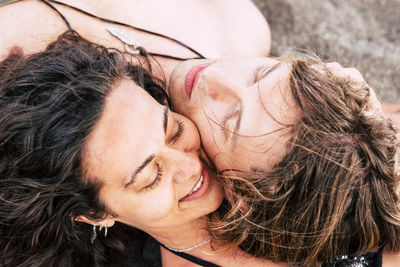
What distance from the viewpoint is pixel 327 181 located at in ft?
5.56

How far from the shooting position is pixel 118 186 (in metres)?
1.65

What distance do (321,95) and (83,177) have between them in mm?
1115

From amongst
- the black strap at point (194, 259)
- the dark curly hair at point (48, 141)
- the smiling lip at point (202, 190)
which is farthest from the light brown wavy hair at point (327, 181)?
the dark curly hair at point (48, 141)

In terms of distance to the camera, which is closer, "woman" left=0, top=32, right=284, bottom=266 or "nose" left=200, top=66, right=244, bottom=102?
"woman" left=0, top=32, right=284, bottom=266

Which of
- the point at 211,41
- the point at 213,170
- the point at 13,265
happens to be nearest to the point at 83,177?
the point at 213,170

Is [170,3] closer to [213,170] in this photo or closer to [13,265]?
[213,170]

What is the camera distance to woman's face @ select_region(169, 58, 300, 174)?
1.67 m

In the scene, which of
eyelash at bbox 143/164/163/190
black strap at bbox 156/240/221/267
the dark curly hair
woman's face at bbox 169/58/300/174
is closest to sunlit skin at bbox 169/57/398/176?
woman's face at bbox 169/58/300/174

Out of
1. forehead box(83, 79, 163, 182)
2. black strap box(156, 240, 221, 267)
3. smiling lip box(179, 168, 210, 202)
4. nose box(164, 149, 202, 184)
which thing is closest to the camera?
forehead box(83, 79, 163, 182)

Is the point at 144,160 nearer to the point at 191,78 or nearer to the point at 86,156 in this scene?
the point at 86,156

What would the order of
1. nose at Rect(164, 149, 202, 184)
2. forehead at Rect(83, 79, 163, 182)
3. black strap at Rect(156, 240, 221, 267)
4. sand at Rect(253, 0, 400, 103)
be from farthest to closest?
sand at Rect(253, 0, 400, 103) < black strap at Rect(156, 240, 221, 267) < nose at Rect(164, 149, 202, 184) < forehead at Rect(83, 79, 163, 182)

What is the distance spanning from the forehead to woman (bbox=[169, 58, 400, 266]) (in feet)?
1.13

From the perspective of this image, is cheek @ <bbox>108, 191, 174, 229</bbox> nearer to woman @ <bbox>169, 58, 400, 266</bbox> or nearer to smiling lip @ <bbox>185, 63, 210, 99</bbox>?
woman @ <bbox>169, 58, 400, 266</bbox>

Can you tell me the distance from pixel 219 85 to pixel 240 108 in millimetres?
166
